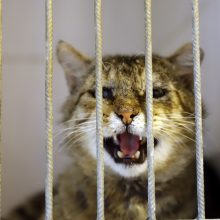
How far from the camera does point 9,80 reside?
2.35 meters

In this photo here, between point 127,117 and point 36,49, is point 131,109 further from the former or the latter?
point 36,49

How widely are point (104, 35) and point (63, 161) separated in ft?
2.14

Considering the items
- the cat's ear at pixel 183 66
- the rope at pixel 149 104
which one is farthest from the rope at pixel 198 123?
the cat's ear at pixel 183 66

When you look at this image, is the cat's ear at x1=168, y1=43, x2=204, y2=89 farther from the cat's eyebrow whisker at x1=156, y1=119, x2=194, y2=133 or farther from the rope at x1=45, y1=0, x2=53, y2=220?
the rope at x1=45, y1=0, x2=53, y2=220

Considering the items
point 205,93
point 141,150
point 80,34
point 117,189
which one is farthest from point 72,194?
point 80,34

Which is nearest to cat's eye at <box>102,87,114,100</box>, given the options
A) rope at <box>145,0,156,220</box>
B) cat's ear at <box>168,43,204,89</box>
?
cat's ear at <box>168,43,204,89</box>

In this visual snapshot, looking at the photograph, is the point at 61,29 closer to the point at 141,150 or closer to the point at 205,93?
the point at 205,93

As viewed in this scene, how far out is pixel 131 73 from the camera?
67.2 inches

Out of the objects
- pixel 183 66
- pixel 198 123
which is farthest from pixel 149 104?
pixel 183 66

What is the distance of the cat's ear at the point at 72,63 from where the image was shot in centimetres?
183

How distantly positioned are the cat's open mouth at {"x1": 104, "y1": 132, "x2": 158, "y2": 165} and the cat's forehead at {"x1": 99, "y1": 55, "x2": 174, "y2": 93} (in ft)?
0.60

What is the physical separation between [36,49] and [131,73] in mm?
795

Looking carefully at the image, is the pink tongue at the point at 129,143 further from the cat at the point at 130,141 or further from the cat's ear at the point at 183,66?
the cat's ear at the point at 183,66

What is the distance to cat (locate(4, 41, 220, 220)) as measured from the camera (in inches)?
61.6
